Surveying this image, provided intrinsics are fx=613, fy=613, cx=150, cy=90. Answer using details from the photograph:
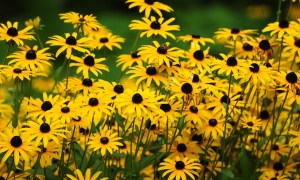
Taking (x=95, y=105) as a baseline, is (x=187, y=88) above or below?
above

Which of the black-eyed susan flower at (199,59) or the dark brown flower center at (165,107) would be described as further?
the black-eyed susan flower at (199,59)

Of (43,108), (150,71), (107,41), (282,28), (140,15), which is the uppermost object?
(140,15)

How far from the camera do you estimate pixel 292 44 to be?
2.57m

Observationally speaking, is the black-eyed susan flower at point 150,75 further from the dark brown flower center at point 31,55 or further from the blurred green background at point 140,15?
the blurred green background at point 140,15

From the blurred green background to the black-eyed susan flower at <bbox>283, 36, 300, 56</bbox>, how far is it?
10.8 feet

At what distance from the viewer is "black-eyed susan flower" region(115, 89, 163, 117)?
208 cm

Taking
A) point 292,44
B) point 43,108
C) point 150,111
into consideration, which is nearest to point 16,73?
point 43,108

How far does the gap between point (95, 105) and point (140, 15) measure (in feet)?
15.3

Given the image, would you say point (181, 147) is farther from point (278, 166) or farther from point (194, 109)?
point (278, 166)

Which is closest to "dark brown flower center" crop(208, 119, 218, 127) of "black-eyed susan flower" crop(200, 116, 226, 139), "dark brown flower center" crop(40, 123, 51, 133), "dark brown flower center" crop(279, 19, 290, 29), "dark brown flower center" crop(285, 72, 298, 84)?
"black-eyed susan flower" crop(200, 116, 226, 139)

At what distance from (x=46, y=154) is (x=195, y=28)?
4.23 metres

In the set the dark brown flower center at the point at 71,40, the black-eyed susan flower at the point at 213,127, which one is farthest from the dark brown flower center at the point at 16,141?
the black-eyed susan flower at the point at 213,127

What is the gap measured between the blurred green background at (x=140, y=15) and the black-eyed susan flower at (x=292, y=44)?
328 centimetres

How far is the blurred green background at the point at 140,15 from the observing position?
20.4ft
